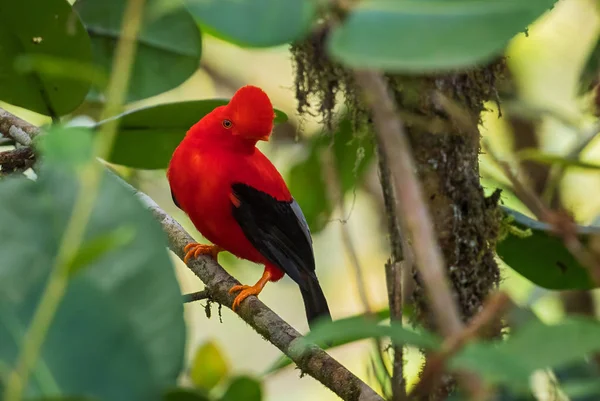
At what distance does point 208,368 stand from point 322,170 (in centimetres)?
85

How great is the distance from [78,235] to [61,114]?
1.67m

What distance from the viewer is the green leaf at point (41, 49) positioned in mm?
2012

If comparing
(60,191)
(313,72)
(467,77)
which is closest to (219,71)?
(313,72)

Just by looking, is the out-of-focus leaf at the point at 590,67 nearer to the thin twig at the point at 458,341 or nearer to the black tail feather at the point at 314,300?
the black tail feather at the point at 314,300

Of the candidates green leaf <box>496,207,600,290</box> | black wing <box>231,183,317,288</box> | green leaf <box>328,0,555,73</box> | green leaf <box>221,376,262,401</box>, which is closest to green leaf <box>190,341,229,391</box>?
black wing <box>231,183,317,288</box>

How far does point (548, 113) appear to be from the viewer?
3.25m

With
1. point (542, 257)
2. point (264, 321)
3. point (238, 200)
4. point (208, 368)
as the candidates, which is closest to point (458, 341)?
point (264, 321)

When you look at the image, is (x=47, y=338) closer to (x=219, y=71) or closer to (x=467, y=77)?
(x=467, y=77)

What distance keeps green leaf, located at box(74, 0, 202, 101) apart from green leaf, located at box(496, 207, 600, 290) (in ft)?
3.47

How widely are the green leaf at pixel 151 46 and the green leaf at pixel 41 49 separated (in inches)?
8.1

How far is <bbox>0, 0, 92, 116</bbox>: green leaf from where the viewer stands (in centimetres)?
201

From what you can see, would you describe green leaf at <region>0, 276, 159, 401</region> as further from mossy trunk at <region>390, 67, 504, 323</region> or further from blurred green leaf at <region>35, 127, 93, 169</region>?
mossy trunk at <region>390, 67, 504, 323</region>

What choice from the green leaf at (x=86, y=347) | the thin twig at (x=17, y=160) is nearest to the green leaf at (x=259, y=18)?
the green leaf at (x=86, y=347)

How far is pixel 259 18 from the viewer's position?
0.74 meters
